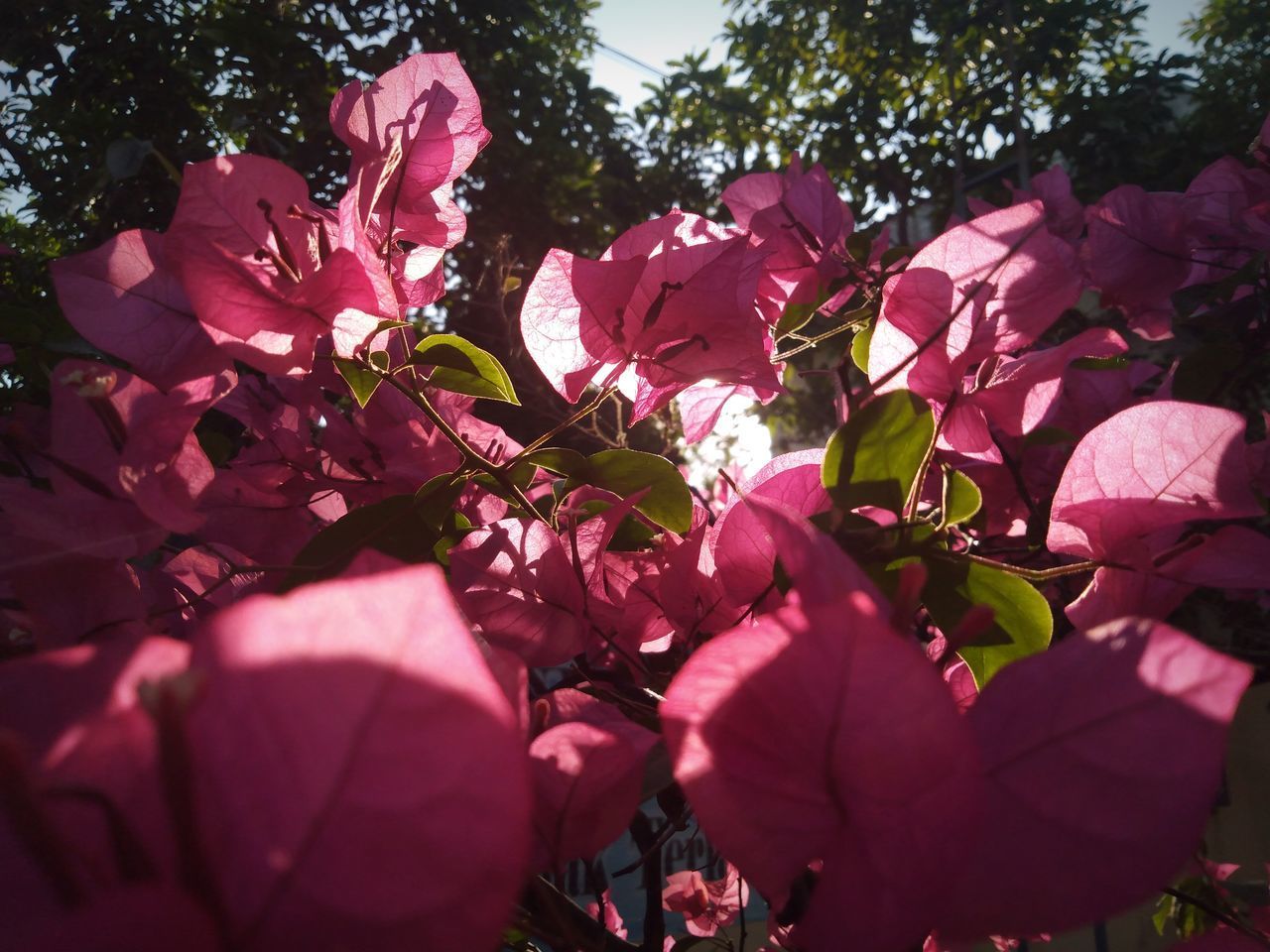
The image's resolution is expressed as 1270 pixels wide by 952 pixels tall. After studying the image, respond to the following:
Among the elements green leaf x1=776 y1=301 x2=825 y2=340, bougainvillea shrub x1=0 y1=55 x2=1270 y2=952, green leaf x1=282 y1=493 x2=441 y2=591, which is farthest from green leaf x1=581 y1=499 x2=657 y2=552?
green leaf x1=776 y1=301 x2=825 y2=340

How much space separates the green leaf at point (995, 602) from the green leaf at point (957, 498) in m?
0.02

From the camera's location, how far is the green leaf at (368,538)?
377mm

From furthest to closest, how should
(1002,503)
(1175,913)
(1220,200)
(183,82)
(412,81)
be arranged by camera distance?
1. (183,82)
2. (1175,913)
3. (1220,200)
4. (1002,503)
5. (412,81)

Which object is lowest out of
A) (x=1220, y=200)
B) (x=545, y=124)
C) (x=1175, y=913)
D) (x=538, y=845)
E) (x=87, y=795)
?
(x=1175, y=913)

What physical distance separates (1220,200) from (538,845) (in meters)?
0.88

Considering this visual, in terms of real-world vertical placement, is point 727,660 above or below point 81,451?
below

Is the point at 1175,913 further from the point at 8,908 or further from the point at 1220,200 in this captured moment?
the point at 8,908

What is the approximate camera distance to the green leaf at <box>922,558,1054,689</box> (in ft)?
1.09

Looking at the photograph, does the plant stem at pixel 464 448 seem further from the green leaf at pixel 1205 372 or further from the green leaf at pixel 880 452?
the green leaf at pixel 1205 372

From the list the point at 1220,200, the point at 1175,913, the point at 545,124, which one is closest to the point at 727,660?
the point at 1220,200

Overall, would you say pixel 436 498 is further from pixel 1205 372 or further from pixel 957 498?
pixel 1205 372

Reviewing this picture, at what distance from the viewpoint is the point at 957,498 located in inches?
13.7

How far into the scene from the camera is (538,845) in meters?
0.30

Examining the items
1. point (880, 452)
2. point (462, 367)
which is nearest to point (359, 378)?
point (462, 367)
